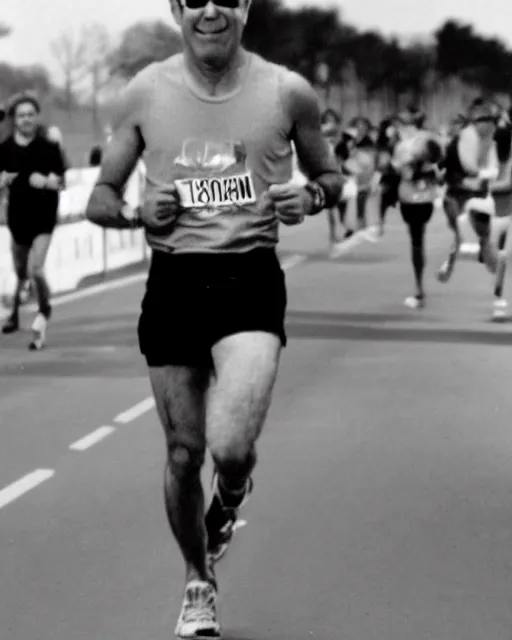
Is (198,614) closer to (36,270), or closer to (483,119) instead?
(36,270)

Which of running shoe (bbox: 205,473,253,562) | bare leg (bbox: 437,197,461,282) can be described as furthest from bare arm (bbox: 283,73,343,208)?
bare leg (bbox: 437,197,461,282)

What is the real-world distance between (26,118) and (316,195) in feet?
29.2

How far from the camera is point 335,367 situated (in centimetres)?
1327

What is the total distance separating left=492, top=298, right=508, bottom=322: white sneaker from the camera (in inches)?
652

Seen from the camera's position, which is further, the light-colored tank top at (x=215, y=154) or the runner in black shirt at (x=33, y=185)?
the runner in black shirt at (x=33, y=185)

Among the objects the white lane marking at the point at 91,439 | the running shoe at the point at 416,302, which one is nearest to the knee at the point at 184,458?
the white lane marking at the point at 91,439

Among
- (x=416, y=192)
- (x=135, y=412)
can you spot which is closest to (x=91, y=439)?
(x=135, y=412)

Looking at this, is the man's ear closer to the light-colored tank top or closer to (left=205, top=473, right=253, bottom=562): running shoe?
the light-colored tank top

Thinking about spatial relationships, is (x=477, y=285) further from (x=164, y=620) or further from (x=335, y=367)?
(x=164, y=620)

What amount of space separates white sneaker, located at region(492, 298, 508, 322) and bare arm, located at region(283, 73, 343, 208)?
10.6m

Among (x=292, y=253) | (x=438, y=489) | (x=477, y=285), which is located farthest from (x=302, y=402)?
(x=292, y=253)

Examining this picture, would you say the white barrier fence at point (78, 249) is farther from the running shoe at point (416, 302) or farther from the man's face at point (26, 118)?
the running shoe at point (416, 302)

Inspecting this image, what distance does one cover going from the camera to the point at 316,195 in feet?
19.3

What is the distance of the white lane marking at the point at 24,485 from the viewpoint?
27.3 feet
